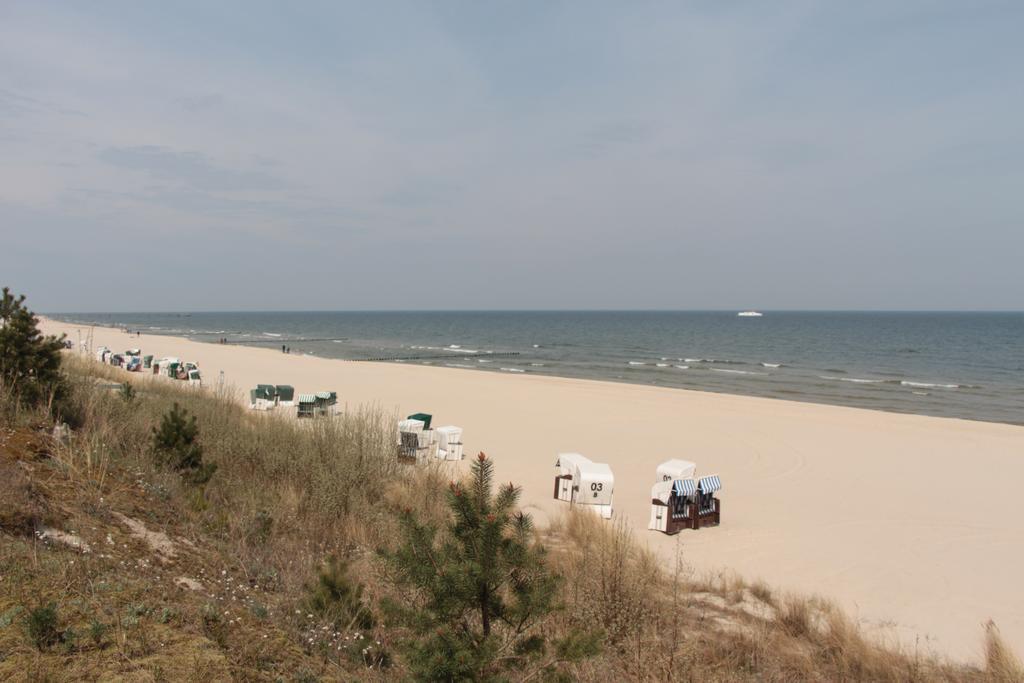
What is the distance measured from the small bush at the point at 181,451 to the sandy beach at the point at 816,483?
4764mm

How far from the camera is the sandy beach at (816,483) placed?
24.1 feet

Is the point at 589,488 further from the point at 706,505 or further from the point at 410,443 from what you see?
the point at 410,443

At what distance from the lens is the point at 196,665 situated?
2984 mm

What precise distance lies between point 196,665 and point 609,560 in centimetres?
376

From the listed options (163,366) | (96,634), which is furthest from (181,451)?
(163,366)

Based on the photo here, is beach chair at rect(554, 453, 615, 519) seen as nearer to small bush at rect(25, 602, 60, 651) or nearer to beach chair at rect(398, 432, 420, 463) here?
beach chair at rect(398, 432, 420, 463)

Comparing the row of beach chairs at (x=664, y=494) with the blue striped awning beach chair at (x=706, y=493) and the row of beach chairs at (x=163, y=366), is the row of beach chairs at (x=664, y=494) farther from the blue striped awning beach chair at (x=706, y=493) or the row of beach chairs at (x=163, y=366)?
the row of beach chairs at (x=163, y=366)

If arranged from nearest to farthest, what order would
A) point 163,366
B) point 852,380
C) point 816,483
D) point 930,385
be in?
point 816,483 < point 163,366 < point 930,385 < point 852,380

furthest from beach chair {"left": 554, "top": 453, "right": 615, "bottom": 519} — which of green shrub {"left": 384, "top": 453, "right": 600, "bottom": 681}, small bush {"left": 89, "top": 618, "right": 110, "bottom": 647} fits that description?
small bush {"left": 89, "top": 618, "right": 110, "bottom": 647}

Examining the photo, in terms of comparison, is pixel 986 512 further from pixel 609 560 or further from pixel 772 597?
pixel 609 560

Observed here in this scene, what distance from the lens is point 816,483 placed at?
41.0ft

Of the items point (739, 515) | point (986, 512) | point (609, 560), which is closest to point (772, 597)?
point (609, 560)

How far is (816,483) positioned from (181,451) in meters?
11.1

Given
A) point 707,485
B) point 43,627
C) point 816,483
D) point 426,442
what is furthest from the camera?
point 426,442
